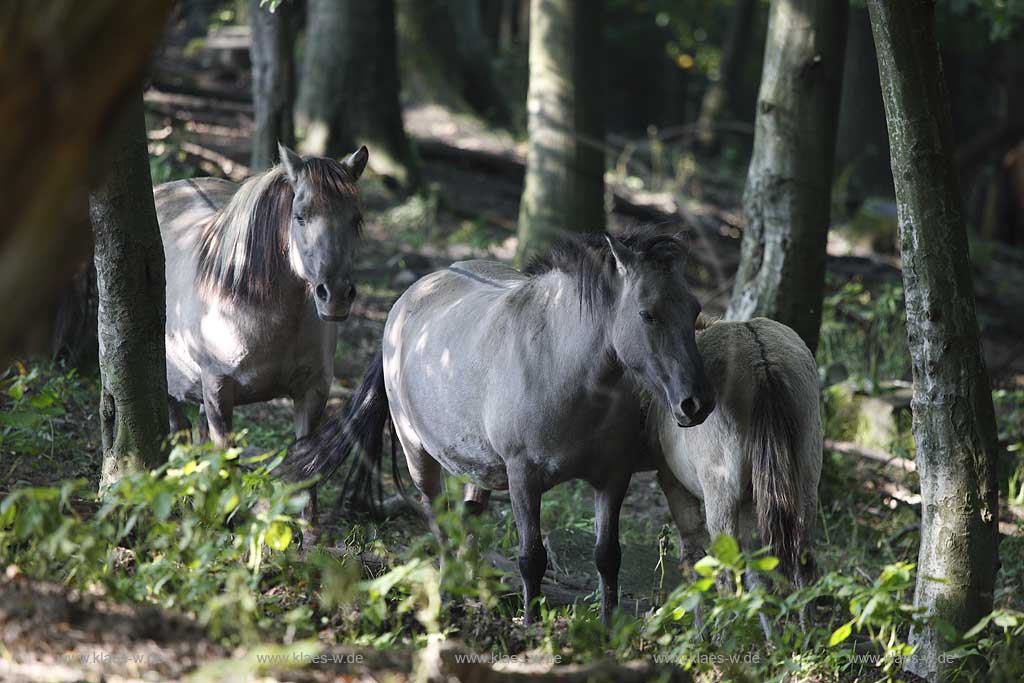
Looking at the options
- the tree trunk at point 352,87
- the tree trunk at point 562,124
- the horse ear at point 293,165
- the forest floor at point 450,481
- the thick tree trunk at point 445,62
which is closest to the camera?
the forest floor at point 450,481

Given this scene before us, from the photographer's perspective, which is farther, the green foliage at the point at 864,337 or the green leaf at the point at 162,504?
the green foliage at the point at 864,337

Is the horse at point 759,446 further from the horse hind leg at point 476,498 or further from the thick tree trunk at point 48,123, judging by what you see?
the thick tree trunk at point 48,123

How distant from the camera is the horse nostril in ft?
13.5

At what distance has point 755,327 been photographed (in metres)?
4.74

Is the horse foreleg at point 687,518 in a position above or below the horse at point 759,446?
below

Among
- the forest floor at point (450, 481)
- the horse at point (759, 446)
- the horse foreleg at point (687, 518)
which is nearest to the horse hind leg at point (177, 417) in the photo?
the forest floor at point (450, 481)

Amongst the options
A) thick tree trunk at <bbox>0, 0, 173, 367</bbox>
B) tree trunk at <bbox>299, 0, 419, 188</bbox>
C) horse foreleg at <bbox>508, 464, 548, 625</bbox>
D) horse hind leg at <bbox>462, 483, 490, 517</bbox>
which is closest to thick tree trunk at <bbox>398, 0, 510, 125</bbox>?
tree trunk at <bbox>299, 0, 419, 188</bbox>

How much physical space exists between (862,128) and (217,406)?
13595 millimetres

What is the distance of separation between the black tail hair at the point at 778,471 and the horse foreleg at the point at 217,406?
8.87ft

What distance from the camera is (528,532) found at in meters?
4.72

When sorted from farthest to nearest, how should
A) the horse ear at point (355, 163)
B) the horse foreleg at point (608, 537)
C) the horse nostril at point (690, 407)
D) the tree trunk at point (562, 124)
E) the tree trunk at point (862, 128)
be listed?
the tree trunk at point (862, 128) < the tree trunk at point (562, 124) < the horse ear at point (355, 163) < the horse foreleg at point (608, 537) < the horse nostril at point (690, 407)

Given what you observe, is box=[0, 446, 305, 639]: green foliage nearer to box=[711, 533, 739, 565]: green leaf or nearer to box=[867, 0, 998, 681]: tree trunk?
box=[711, 533, 739, 565]: green leaf

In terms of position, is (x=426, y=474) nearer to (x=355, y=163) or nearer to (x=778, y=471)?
(x=355, y=163)

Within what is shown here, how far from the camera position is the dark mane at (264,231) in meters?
5.23
